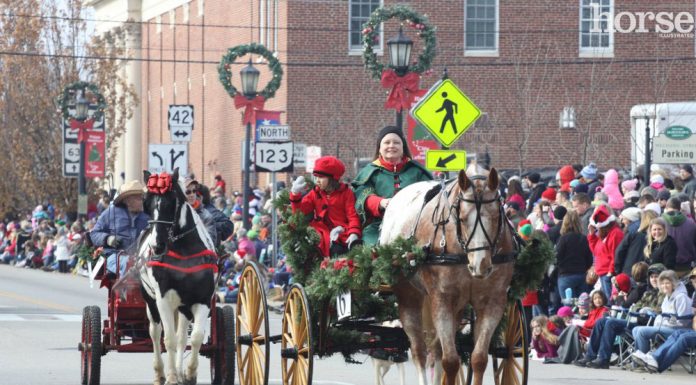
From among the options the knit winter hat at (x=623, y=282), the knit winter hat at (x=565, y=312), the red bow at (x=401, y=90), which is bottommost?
the knit winter hat at (x=565, y=312)

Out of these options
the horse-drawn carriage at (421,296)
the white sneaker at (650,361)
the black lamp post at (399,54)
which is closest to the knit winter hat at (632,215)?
the white sneaker at (650,361)

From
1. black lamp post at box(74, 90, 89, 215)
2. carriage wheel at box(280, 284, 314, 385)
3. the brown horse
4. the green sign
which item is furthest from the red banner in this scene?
the brown horse

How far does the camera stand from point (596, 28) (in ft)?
170

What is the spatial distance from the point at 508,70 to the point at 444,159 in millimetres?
29685

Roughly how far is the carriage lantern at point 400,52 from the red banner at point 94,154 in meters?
23.8

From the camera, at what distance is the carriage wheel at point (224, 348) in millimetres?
15711

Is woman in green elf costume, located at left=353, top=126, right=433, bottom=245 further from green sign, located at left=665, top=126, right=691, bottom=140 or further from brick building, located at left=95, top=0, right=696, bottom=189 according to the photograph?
brick building, located at left=95, top=0, right=696, bottom=189

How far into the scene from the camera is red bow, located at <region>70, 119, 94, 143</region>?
48.9 meters

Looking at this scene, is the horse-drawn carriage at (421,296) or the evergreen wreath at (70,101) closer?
the horse-drawn carriage at (421,296)

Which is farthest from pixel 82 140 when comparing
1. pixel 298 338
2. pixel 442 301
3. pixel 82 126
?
pixel 442 301

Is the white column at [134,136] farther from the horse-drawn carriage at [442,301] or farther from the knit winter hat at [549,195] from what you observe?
the horse-drawn carriage at [442,301]

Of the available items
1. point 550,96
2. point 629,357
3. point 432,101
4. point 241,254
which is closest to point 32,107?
point 550,96

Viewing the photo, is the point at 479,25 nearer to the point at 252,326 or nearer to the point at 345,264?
the point at 252,326

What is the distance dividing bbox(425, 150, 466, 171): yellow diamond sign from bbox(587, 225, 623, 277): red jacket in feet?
7.21
